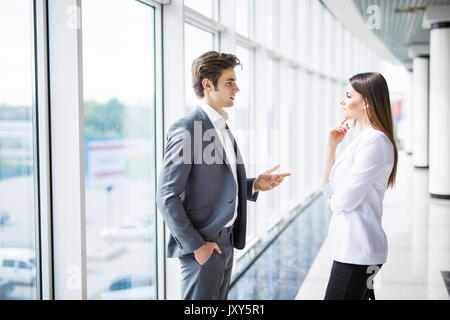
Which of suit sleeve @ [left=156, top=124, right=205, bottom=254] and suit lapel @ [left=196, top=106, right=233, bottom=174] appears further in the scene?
suit lapel @ [left=196, top=106, right=233, bottom=174]

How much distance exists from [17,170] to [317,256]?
3503 mm

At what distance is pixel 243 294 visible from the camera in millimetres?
3803

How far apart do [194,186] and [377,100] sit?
817 millimetres

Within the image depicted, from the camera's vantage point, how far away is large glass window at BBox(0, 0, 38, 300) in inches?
87.7

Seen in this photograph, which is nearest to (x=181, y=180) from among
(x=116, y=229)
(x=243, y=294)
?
(x=116, y=229)

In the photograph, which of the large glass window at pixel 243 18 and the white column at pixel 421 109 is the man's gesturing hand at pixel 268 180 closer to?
the large glass window at pixel 243 18

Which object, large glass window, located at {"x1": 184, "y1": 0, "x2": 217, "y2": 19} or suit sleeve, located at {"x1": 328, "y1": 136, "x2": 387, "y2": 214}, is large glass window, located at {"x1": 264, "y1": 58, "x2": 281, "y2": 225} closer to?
large glass window, located at {"x1": 184, "y1": 0, "x2": 217, "y2": 19}

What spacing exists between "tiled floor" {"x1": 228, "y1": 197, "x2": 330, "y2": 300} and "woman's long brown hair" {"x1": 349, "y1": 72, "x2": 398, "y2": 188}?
2195 mm

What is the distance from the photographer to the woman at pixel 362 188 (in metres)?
1.85

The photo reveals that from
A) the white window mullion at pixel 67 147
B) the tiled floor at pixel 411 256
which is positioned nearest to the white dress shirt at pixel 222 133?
the white window mullion at pixel 67 147

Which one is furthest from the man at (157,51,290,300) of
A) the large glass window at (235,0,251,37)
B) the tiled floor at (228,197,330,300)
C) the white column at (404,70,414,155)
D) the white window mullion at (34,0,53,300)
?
the white column at (404,70,414,155)

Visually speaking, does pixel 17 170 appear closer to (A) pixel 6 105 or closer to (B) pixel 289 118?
(A) pixel 6 105

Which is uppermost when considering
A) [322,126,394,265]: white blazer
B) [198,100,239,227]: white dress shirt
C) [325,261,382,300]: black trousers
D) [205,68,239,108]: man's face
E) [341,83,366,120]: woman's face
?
[205,68,239,108]: man's face

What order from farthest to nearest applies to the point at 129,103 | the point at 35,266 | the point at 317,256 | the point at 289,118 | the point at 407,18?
the point at 407,18 < the point at 289,118 < the point at 317,256 < the point at 129,103 < the point at 35,266
